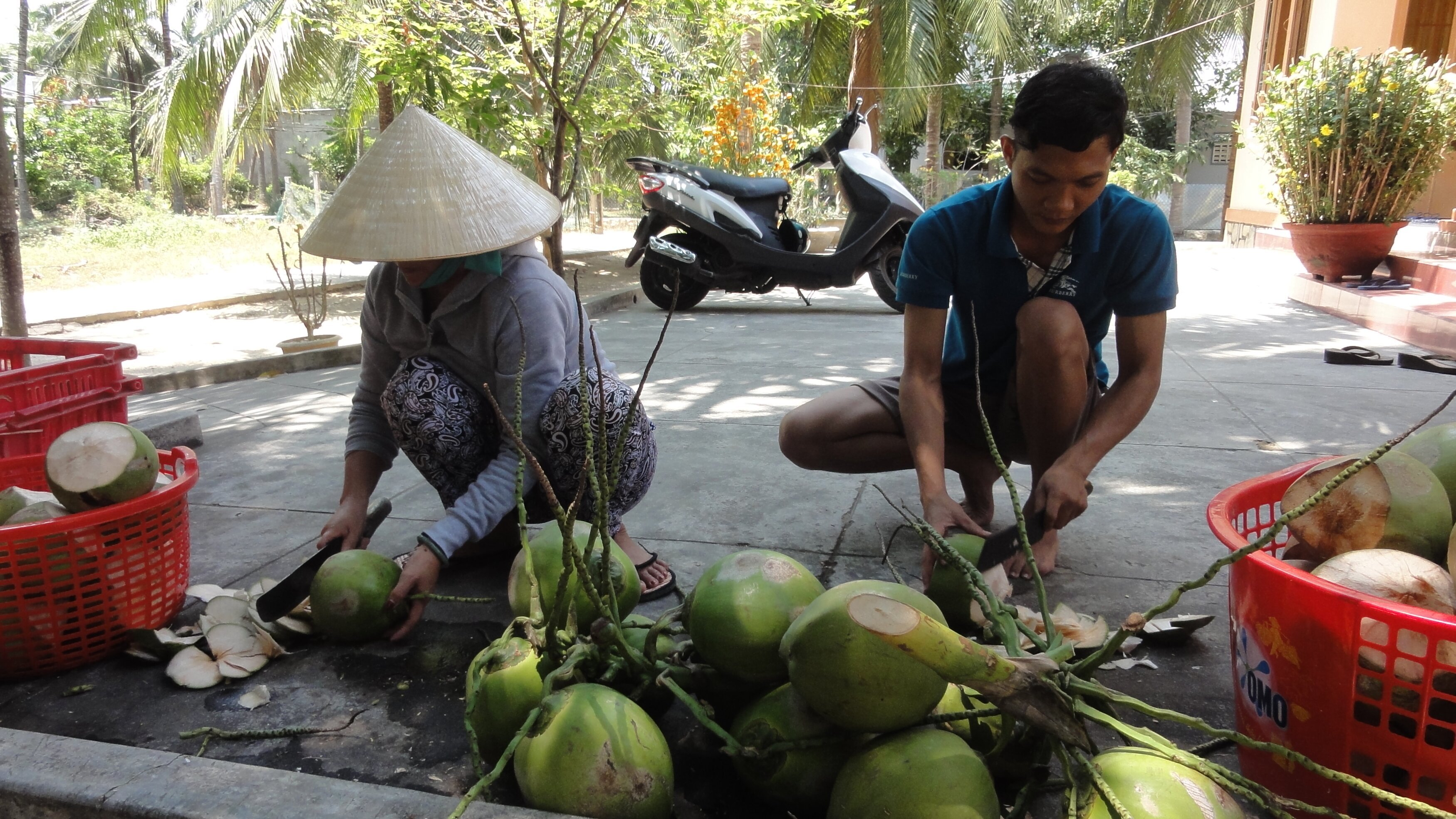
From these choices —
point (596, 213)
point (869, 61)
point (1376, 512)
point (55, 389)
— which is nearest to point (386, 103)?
point (55, 389)

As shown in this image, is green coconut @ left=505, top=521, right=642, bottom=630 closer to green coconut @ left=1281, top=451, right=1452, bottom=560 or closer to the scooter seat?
green coconut @ left=1281, top=451, right=1452, bottom=560

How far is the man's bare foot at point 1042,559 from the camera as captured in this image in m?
2.22

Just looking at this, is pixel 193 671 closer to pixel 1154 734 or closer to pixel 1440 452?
pixel 1154 734

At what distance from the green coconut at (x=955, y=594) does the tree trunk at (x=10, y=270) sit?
405 centimetres

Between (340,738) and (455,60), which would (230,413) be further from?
(455,60)

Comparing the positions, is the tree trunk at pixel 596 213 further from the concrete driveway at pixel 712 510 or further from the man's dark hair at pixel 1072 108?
the man's dark hair at pixel 1072 108

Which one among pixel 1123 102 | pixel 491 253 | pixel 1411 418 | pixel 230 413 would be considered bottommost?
pixel 230 413

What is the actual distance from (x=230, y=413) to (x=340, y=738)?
337 centimetres

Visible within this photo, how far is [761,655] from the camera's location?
1299 mm

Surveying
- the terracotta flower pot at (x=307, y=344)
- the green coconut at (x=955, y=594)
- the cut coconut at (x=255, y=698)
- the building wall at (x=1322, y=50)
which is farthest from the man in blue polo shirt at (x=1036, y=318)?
the building wall at (x=1322, y=50)

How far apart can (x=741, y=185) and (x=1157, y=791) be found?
673 centimetres

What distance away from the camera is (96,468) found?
183cm

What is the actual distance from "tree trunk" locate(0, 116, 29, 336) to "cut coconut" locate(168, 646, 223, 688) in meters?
2.90

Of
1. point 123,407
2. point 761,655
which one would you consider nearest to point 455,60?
point 123,407
